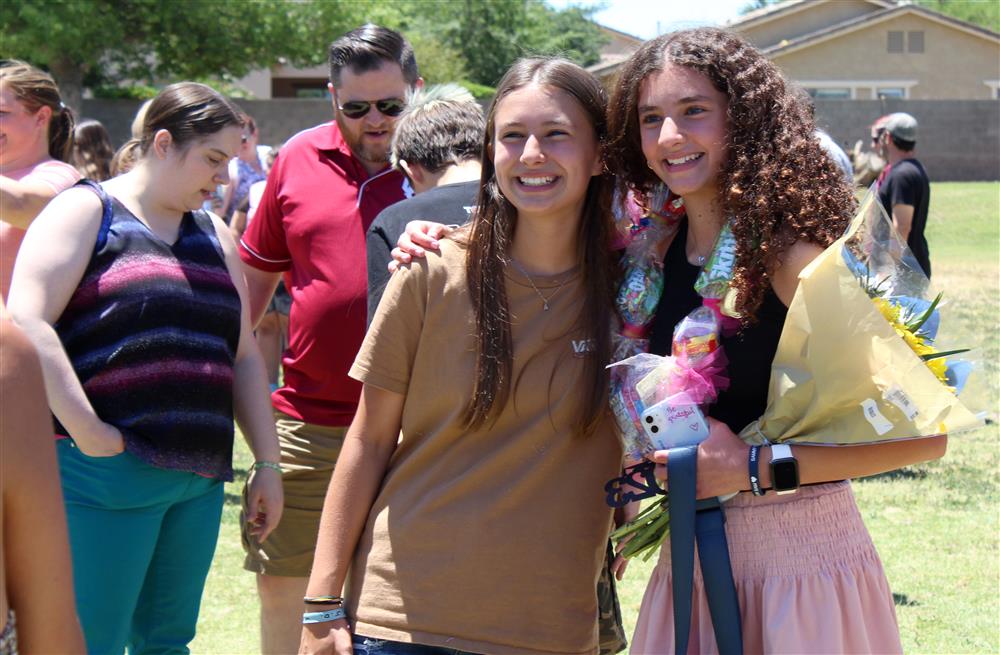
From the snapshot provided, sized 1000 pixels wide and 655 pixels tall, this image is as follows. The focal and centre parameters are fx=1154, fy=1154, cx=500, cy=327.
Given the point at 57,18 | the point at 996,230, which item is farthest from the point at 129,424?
the point at 57,18

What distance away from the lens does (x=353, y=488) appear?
2.61 m

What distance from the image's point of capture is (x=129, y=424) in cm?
325

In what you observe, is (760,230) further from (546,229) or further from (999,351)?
(999,351)

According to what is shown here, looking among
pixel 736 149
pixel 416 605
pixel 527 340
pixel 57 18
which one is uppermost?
pixel 57 18

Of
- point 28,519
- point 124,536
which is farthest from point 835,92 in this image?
point 28,519

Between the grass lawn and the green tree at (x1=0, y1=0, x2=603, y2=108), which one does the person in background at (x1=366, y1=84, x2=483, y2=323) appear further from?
the green tree at (x1=0, y1=0, x2=603, y2=108)

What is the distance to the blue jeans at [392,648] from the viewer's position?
8.12ft

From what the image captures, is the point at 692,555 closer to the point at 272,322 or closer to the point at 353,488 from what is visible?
the point at 353,488

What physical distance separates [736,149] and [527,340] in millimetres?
608

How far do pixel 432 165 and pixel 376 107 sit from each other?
61cm

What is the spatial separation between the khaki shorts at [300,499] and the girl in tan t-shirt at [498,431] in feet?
4.13

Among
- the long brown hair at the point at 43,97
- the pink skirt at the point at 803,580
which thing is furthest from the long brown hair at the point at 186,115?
the pink skirt at the point at 803,580

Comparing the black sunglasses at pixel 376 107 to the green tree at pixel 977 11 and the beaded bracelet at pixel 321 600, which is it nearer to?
the beaded bracelet at pixel 321 600

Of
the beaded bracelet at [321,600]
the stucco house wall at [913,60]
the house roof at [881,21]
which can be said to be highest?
the house roof at [881,21]
